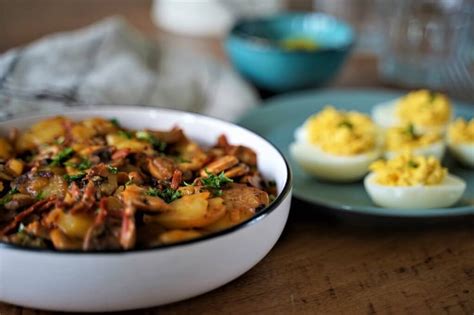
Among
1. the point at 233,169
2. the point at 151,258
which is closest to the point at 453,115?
the point at 233,169

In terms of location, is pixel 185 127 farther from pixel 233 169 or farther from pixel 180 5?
pixel 180 5

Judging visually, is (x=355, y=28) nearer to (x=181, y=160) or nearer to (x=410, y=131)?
(x=410, y=131)

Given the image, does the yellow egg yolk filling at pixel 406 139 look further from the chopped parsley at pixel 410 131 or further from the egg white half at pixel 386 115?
the egg white half at pixel 386 115

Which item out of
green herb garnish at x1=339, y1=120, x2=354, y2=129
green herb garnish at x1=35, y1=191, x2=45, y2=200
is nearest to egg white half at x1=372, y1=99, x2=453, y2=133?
green herb garnish at x1=339, y1=120, x2=354, y2=129

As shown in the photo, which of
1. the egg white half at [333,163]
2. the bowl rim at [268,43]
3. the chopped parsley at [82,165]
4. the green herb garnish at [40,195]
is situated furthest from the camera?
the bowl rim at [268,43]

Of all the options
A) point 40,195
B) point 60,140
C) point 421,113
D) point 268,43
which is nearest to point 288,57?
point 268,43

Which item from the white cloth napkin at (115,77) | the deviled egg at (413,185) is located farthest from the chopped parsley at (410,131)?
the white cloth napkin at (115,77)
